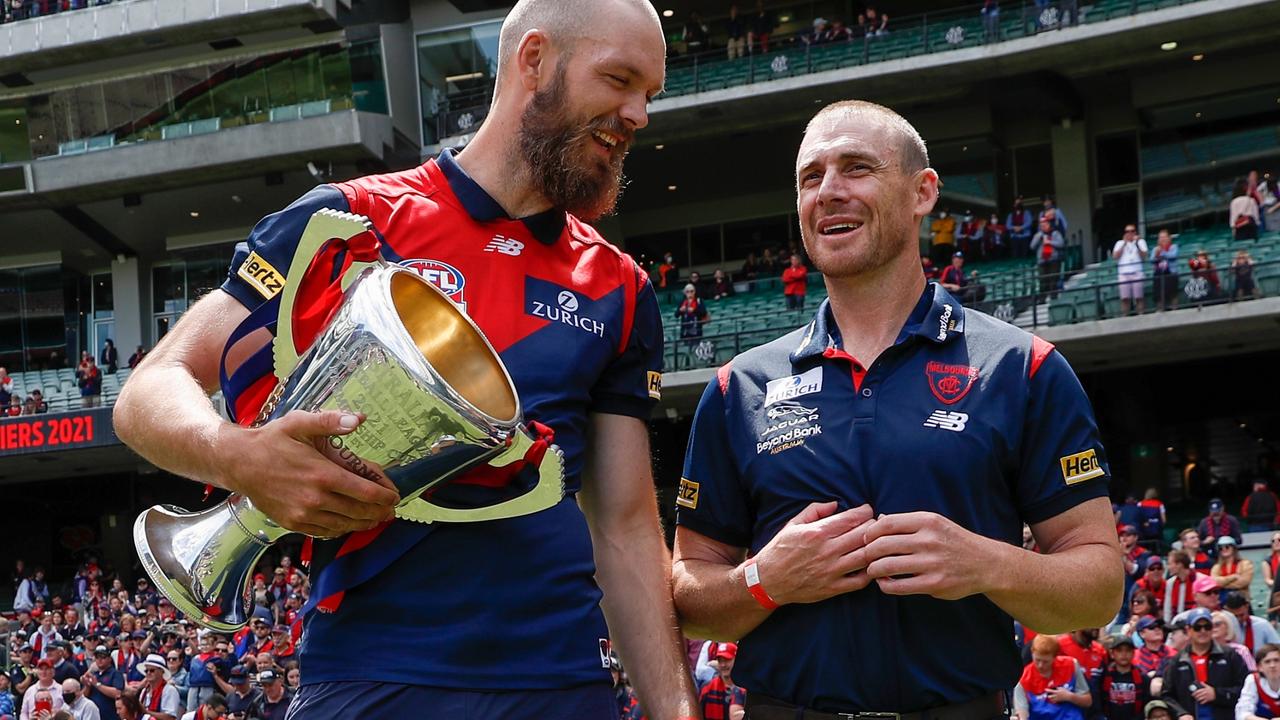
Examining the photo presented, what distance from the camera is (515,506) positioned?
2.42 m

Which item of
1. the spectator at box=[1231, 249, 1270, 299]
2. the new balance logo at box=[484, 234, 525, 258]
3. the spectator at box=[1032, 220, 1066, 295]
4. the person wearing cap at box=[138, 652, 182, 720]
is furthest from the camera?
the spectator at box=[1032, 220, 1066, 295]

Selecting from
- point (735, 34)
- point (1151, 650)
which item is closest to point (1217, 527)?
point (1151, 650)

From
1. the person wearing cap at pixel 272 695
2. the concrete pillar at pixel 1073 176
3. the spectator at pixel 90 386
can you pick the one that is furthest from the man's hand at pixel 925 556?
the spectator at pixel 90 386

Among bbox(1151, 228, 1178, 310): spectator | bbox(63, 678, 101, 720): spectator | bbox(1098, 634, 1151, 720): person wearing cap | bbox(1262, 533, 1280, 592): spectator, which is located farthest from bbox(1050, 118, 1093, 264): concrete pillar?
bbox(63, 678, 101, 720): spectator

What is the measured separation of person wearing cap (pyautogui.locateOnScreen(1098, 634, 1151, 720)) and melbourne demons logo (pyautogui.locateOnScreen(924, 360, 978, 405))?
7588 mm

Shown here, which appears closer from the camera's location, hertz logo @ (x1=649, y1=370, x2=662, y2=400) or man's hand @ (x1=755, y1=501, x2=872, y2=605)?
man's hand @ (x1=755, y1=501, x2=872, y2=605)

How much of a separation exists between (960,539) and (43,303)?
33.6 meters

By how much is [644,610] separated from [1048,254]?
70.2 feet

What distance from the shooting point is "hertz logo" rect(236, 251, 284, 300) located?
2.45 m

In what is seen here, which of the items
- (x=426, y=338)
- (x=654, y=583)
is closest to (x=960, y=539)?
(x=654, y=583)

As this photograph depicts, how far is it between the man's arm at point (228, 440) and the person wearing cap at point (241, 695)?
37.8ft

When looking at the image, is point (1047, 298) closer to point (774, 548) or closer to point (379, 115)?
point (379, 115)

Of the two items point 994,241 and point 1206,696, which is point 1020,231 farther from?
point 1206,696

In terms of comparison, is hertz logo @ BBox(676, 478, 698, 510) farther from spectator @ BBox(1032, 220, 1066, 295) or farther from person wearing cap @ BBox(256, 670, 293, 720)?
spectator @ BBox(1032, 220, 1066, 295)
